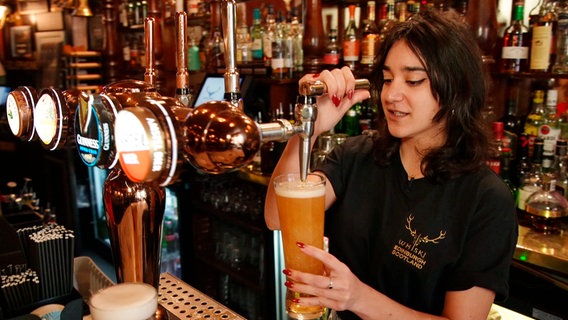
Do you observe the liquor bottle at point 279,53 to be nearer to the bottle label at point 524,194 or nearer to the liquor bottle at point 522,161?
the liquor bottle at point 522,161

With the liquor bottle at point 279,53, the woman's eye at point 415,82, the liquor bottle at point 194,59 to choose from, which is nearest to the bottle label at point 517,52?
the woman's eye at point 415,82

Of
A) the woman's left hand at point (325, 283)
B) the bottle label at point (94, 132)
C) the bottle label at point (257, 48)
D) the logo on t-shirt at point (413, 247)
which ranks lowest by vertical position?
the logo on t-shirt at point (413, 247)

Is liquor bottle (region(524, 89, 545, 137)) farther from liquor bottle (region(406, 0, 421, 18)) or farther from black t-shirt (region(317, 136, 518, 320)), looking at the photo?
black t-shirt (region(317, 136, 518, 320))

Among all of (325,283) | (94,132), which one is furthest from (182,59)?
(325,283)

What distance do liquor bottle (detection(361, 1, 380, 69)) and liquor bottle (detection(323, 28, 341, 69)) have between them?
0.17 m

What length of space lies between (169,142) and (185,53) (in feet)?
1.37

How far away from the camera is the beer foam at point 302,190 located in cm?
96

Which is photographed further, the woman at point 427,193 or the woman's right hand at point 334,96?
→ the woman at point 427,193

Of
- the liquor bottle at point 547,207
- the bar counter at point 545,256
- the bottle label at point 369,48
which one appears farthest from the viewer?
the bottle label at point 369,48

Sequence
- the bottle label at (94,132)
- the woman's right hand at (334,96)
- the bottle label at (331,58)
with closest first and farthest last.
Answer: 1. the bottle label at (94,132)
2. the woman's right hand at (334,96)
3. the bottle label at (331,58)

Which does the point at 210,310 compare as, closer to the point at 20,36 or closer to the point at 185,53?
the point at 185,53

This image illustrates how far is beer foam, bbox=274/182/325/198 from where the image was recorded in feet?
3.16

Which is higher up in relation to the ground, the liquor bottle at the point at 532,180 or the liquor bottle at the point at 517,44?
the liquor bottle at the point at 517,44

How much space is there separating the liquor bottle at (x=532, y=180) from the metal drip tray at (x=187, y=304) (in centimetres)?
154
